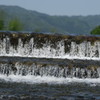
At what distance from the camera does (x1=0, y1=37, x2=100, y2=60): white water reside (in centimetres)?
2038

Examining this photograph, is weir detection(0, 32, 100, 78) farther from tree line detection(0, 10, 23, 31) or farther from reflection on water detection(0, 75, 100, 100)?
tree line detection(0, 10, 23, 31)

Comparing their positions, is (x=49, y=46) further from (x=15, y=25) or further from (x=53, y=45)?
(x=15, y=25)

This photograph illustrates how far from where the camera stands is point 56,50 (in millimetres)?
20594

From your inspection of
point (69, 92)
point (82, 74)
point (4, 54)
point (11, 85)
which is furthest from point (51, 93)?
point (4, 54)

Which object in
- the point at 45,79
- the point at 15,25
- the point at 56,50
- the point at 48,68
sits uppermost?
the point at 15,25

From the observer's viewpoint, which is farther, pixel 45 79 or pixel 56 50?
pixel 56 50

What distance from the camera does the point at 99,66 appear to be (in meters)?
15.1

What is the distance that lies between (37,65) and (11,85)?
2988 millimetres

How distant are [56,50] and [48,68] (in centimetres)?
584

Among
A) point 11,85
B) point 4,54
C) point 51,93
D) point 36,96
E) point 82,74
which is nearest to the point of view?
point 36,96


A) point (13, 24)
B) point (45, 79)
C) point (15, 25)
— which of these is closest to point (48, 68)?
point (45, 79)

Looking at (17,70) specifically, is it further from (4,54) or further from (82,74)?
(4,54)

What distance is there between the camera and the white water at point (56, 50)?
802 inches

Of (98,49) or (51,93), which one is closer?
(51,93)
